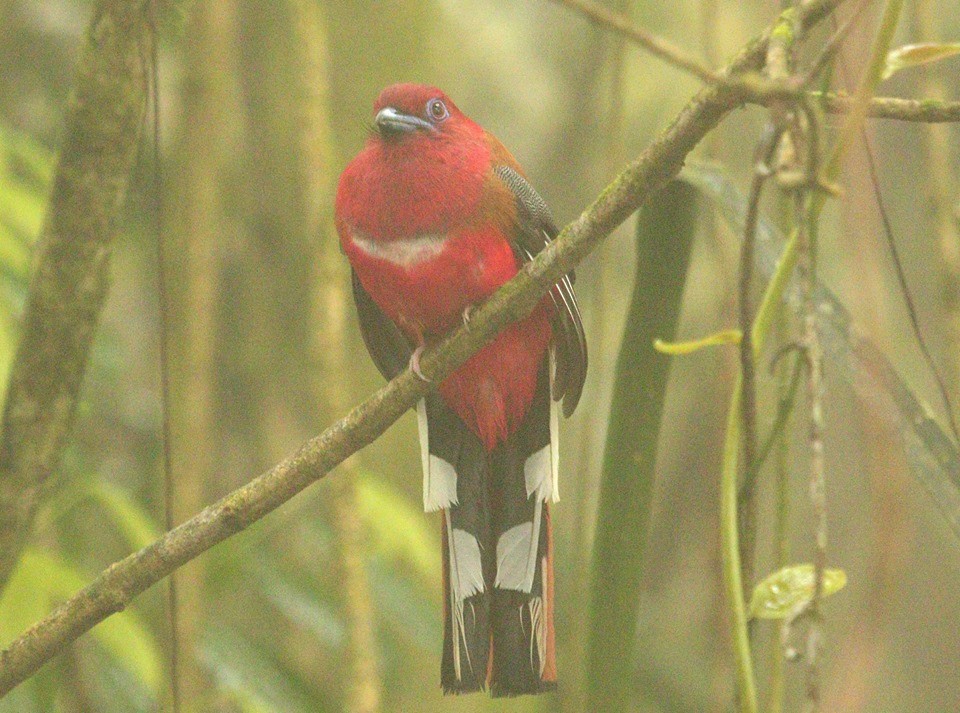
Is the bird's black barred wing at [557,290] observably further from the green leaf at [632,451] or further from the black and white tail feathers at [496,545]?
the green leaf at [632,451]

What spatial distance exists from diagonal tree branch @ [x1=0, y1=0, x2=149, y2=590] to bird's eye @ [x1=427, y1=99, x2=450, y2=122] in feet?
1.93

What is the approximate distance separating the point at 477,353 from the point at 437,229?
283 millimetres

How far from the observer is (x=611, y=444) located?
1582mm

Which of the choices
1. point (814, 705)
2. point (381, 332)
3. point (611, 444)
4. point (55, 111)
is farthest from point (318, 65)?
point (55, 111)

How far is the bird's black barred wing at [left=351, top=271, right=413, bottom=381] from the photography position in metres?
2.38

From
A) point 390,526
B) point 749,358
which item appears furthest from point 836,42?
point 390,526

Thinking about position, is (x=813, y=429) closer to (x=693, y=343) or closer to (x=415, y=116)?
(x=693, y=343)

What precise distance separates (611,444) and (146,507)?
7.68 ft

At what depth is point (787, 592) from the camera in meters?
1.47

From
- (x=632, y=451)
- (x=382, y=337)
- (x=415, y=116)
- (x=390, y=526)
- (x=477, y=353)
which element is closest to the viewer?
(x=632, y=451)

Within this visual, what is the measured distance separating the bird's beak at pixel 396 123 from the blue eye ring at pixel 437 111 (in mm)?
20

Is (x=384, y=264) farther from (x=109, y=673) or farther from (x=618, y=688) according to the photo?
(x=109, y=673)

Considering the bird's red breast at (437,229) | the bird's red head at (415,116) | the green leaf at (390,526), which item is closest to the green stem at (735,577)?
the bird's red breast at (437,229)

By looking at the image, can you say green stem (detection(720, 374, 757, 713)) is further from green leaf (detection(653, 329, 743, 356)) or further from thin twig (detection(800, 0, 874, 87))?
thin twig (detection(800, 0, 874, 87))
